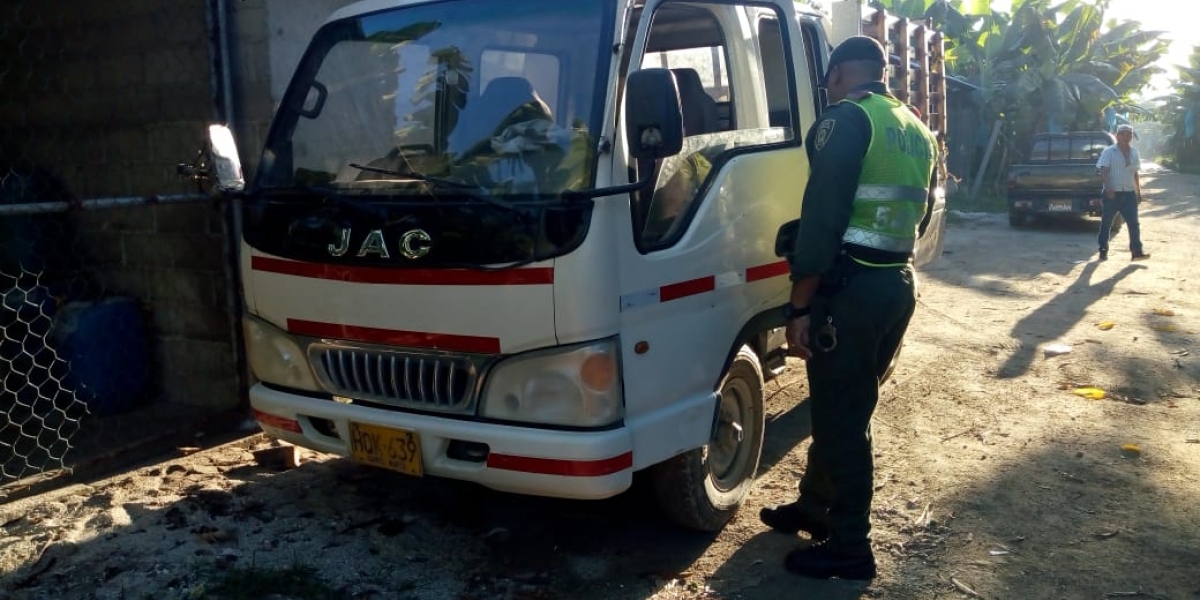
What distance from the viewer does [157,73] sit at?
5762 mm

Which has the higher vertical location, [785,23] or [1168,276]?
[785,23]

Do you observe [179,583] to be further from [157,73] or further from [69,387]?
[157,73]

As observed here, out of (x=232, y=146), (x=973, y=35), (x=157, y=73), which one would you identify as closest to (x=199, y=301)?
(x=157, y=73)

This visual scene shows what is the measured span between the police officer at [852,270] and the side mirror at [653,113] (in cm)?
63

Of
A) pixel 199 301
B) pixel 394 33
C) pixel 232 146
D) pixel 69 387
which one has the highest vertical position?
pixel 394 33

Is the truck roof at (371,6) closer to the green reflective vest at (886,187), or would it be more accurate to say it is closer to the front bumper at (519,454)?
the front bumper at (519,454)

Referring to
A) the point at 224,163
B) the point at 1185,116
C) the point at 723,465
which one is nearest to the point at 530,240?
the point at 224,163

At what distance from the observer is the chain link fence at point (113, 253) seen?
221 inches

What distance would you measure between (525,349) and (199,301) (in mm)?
3179

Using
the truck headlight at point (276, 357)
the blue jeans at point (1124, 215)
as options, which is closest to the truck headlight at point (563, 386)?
the truck headlight at point (276, 357)

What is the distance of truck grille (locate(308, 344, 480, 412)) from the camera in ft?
11.8

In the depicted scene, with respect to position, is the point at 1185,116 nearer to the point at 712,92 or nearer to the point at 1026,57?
the point at 1026,57

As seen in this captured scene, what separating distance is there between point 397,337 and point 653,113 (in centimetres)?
125

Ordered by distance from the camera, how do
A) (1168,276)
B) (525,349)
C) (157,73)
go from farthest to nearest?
1. (1168,276)
2. (157,73)
3. (525,349)
